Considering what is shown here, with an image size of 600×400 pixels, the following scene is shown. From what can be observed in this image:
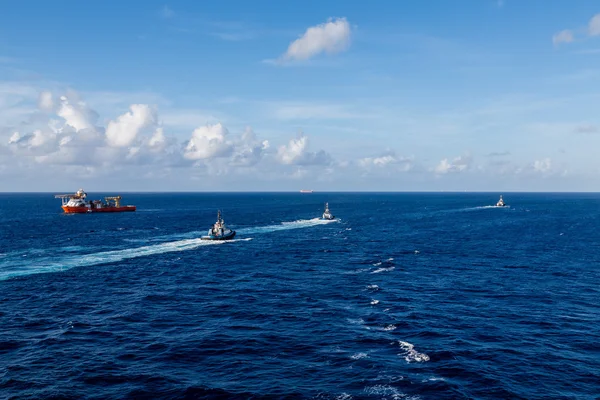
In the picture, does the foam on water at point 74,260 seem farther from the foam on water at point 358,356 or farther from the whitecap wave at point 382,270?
the foam on water at point 358,356

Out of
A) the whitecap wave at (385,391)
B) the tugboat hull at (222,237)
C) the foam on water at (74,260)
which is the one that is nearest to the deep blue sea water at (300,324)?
the whitecap wave at (385,391)

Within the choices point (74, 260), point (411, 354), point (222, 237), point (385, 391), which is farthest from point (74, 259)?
point (385, 391)

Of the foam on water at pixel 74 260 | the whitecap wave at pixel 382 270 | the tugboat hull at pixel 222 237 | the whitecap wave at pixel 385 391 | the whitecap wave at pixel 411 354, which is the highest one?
the tugboat hull at pixel 222 237

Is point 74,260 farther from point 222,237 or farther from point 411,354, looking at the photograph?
point 411,354

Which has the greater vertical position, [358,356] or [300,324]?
[300,324]

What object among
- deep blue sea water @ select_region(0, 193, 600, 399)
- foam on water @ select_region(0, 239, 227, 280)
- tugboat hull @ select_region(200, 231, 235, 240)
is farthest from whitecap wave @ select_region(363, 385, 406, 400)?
tugboat hull @ select_region(200, 231, 235, 240)

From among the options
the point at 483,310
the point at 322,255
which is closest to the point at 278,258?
the point at 322,255

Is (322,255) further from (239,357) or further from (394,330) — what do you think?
(239,357)

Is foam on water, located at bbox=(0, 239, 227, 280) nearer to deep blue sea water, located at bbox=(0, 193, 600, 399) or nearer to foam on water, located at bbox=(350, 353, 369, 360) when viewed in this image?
deep blue sea water, located at bbox=(0, 193, 600, 399)
